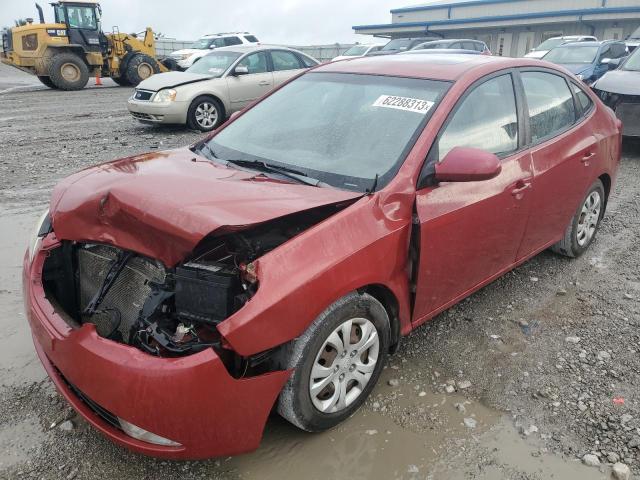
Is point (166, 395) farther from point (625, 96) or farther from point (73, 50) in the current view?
point (73, 50)

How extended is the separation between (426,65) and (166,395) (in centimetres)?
246

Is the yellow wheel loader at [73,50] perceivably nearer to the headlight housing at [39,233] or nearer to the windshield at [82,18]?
the windshield at [82,18]

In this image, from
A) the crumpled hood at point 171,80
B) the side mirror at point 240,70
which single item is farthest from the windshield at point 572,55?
the crumpled hood at point 171,80

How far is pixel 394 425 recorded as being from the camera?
2650mm

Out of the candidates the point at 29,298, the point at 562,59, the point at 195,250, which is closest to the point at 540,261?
the point at 195,250

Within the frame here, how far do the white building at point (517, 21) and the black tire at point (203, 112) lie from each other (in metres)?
27.6

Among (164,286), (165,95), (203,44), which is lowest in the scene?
(164,286)

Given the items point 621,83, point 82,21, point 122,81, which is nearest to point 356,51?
point 122,81

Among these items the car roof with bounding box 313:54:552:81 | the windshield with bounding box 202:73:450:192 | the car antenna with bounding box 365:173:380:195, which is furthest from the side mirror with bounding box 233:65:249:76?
the car antenna with bounding box 365:173:380:195

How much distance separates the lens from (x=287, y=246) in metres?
2.24

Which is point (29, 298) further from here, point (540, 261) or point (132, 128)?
point (132, 128)

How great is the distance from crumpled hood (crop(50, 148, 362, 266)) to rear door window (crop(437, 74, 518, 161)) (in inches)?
30.8

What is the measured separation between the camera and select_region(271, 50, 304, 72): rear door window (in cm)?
1090

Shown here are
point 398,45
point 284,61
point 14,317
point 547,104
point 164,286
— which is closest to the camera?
point 164,286
